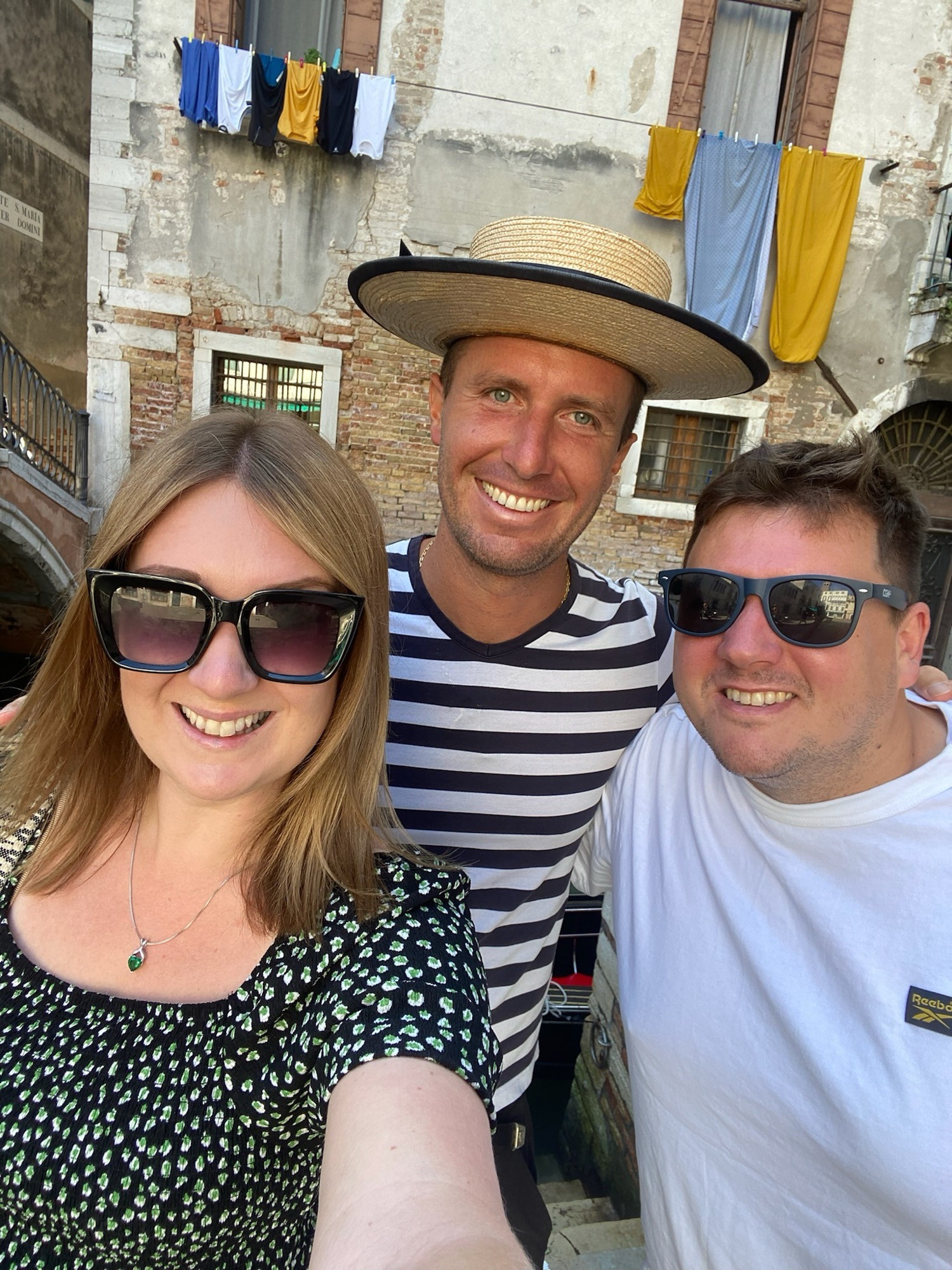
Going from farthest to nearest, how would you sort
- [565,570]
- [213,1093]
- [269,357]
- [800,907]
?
[269,357]
[565,570]
[800,907]
[213,1093]

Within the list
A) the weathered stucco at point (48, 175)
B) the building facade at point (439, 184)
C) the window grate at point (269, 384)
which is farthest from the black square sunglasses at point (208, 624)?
the weathered stucco at point (48, 175)

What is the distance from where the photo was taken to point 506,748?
162cm

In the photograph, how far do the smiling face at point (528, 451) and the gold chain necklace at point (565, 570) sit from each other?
0.39ft

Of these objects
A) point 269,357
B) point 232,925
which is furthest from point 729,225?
point 232,925

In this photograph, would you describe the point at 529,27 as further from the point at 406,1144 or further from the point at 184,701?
the point at 406,1144

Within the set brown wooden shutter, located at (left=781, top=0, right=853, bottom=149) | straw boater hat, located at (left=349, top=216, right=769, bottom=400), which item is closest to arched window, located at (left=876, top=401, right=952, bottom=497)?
brown wooden shutter, located at (left=781, top=0, right=853, bottom=149)

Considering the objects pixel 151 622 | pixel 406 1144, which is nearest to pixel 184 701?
pixel 151 622

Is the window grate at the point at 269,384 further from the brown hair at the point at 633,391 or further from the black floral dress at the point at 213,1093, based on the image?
the black floral dress at the point at 213,1093

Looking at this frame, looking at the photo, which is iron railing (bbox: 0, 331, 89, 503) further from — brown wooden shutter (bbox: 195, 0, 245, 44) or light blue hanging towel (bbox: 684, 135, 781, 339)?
light blue hanging towel (bbox: 684, 135, 781, 339)

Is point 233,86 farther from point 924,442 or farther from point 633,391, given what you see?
point 924,442

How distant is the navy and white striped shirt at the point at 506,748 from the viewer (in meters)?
1.61

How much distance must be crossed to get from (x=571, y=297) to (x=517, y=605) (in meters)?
0.66

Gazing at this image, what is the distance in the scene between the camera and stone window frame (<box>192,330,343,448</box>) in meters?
7.05

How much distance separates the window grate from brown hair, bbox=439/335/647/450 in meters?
5.78
